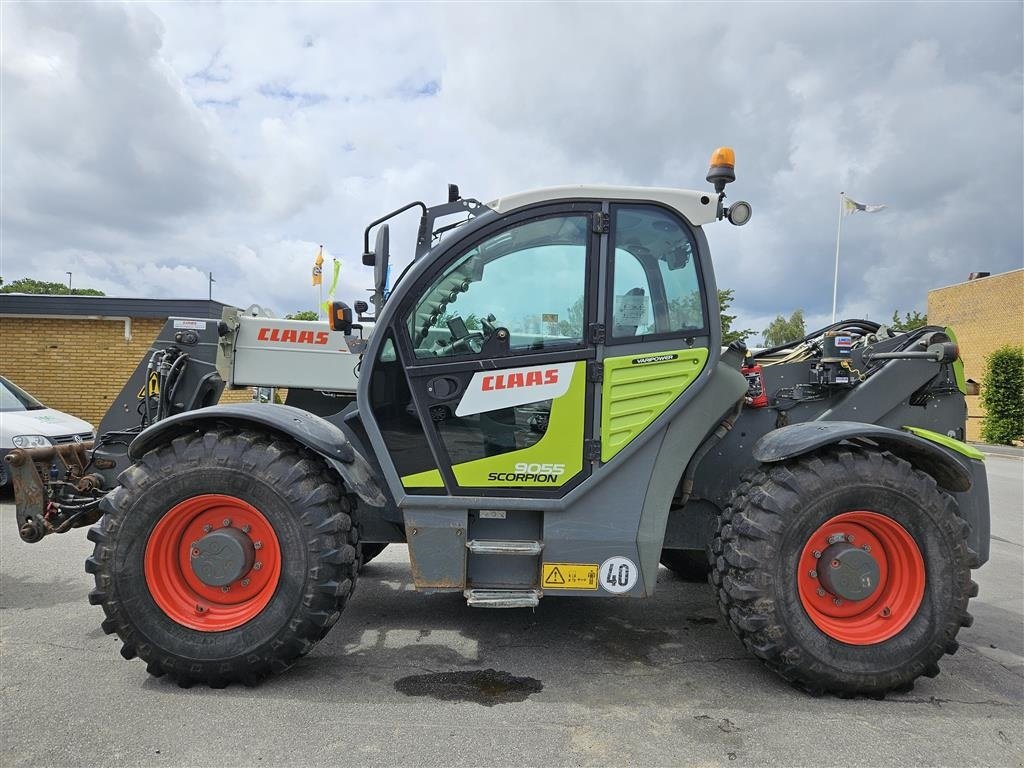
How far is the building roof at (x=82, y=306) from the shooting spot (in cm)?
1325

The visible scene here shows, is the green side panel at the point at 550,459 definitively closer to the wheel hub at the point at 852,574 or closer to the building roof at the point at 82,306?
the wheel hub at the point at 852,574

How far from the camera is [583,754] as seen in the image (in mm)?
2691

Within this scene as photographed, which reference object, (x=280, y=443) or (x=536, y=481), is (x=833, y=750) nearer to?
(x=536, y=481)

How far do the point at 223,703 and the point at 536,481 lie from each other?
180 cm

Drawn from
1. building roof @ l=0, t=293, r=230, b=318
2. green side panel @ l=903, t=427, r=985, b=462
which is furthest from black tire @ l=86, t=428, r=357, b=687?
building roof @ l=0, t=293, r=230, b=318

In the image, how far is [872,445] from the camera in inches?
136

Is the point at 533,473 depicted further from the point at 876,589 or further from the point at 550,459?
the point at 876,589

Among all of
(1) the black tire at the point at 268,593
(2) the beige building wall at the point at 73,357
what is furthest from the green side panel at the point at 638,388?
(2) the beige building wall at the point at 73,357

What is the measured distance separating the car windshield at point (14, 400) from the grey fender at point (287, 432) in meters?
6.36

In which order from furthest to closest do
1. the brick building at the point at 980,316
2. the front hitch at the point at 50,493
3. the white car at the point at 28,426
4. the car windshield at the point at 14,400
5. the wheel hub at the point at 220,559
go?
the brick building at the point at 980,316 → the car windshield at the point at 14,400 → the white car at the point at 28,426 → the front hitch at the point at 50,493 → the wheel hub at the point at 220,559

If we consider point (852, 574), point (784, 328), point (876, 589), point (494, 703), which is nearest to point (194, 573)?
point (494, 703)

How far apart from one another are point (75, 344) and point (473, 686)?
45.3 ft

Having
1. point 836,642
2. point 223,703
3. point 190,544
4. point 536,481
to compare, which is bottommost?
point 223,703

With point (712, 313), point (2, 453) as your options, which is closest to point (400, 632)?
point (712, 313)
